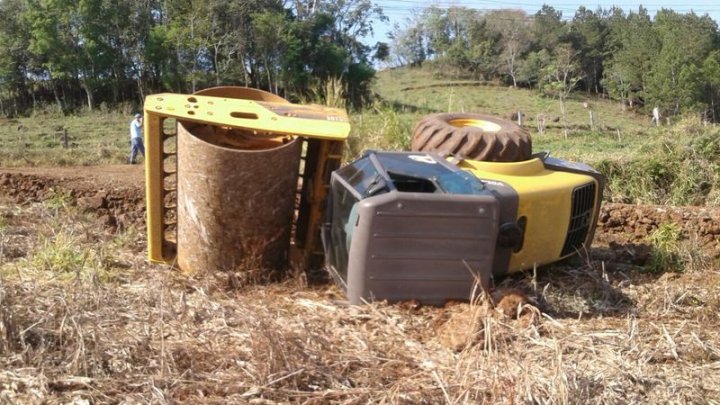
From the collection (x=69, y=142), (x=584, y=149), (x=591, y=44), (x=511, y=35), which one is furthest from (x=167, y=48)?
(x=591, y=44)

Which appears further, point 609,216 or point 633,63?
point 633,63

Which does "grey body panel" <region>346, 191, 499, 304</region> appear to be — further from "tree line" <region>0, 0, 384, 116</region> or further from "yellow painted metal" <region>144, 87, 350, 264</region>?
"tree line" <region>0, 0, 384, 116</region>

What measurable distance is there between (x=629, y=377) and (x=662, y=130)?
29.6ft

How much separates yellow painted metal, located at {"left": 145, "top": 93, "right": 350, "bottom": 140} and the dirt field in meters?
0.99

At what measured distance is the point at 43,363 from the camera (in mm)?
3312

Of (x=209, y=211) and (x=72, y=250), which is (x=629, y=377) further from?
(x=72, y=250)

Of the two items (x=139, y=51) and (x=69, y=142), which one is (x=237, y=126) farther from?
(x=139, y=51)

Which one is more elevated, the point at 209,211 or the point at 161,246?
the point at 209,211

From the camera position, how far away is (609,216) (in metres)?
7.77

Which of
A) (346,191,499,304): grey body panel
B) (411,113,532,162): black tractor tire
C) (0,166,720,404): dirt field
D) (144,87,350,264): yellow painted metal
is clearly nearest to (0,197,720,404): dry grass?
(0,166,720,404): dirt field

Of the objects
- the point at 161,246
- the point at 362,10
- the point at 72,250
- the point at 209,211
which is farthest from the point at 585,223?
the point at 362,10

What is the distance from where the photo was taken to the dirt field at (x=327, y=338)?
3.20m

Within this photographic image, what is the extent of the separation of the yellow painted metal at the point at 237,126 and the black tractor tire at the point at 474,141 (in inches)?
23.2

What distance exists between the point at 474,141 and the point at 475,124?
761 mm
